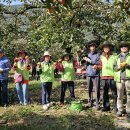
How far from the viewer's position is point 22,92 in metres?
13.5

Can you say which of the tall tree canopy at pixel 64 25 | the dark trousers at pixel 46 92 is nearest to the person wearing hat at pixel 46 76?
the dark trousers at pixel 46 92

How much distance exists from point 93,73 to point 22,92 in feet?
8.28

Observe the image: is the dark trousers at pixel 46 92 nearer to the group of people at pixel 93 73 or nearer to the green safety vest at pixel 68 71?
the group of people at pixel 93 73

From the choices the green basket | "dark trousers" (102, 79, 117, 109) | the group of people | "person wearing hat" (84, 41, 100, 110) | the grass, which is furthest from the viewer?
"person wearing hat" (84, 41, 100, 110)

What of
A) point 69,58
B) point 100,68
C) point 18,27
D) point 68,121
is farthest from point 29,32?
point 68,121

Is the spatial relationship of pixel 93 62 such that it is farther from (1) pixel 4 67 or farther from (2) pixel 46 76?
(1) pixel 4 67

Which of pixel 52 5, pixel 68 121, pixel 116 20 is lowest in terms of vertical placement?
pixel 68 121

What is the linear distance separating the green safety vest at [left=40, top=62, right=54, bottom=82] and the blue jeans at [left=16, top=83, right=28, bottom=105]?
713 millimetres

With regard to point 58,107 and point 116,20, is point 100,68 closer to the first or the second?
point 58,107

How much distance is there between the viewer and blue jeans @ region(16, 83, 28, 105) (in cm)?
1331

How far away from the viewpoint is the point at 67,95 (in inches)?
633

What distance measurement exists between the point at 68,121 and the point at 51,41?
6.38 m

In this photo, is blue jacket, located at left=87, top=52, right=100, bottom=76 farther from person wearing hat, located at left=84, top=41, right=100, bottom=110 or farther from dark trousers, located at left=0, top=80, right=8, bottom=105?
dark trousers, located at left=0, top=80, right=8, bottom=105

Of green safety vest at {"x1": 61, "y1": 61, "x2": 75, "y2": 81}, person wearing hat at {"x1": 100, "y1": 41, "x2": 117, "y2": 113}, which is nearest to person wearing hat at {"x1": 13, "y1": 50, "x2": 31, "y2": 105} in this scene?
green safety vest at {"x1": 61, "y1": 61, "x2": 75, "y2": 81}
